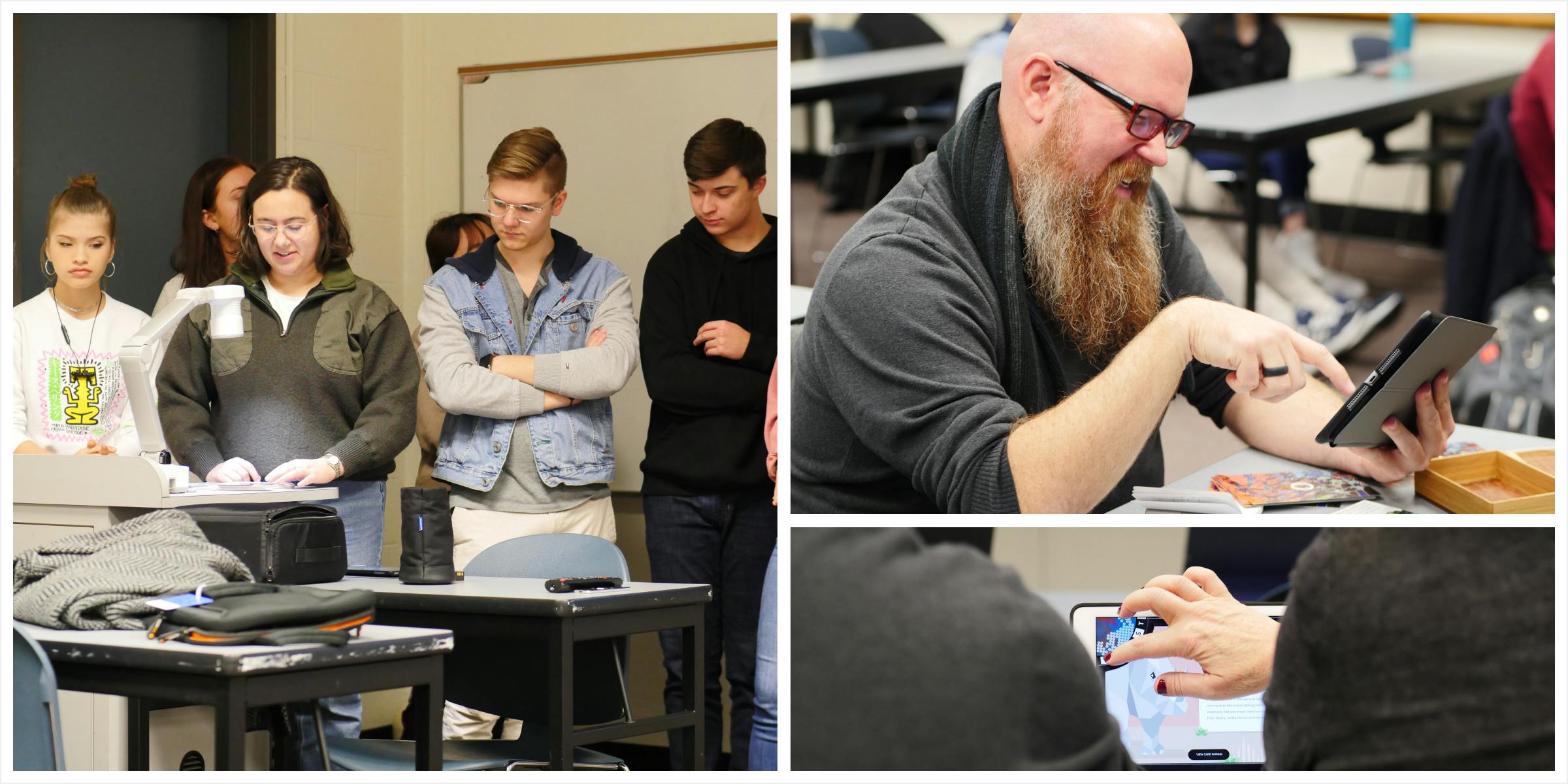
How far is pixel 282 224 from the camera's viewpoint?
3021mm

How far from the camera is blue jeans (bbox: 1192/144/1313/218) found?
16.3ft

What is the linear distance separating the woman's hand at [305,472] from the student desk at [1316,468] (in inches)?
63.1

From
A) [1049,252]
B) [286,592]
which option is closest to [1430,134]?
[1049,252]

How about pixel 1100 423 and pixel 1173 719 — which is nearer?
pixel 1100 423

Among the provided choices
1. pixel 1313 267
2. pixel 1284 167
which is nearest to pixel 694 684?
pixel 1313 267

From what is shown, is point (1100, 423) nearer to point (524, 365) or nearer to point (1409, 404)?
point (1409, 404)

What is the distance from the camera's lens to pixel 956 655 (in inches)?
57.7

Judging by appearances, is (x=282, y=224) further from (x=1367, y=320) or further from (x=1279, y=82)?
(x=1367, y=320)

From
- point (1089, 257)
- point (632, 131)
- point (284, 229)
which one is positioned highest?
point (632, 131)

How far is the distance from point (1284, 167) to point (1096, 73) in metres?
3.27

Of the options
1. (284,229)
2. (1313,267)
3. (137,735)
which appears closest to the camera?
(137,735)

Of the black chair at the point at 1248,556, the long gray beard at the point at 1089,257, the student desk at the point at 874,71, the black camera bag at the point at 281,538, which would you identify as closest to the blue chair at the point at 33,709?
the black camera bag at the point at 281,538

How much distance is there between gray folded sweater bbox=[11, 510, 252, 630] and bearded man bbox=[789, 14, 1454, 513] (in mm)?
980

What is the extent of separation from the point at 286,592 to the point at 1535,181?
2572mm
